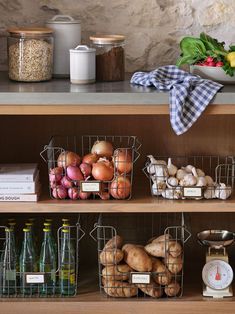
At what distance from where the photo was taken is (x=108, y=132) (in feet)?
10.2

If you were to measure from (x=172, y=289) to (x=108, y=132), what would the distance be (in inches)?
26.2

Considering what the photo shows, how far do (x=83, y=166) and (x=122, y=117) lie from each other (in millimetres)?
367

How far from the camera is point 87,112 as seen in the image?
2629mm


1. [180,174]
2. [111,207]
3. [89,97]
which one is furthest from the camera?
[180,174]

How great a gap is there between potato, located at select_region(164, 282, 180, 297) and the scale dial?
110mm

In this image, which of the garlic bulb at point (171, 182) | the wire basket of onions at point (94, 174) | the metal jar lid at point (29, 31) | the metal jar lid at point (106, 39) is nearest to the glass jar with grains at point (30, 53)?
the metal jar lid at point (29, 31)

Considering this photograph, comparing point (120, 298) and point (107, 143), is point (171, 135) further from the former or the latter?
point (120, 298)

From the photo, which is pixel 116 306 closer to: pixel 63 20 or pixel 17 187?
pixel 17 187

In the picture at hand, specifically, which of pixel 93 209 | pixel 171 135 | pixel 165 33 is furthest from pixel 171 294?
pixel 165 33

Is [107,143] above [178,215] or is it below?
above

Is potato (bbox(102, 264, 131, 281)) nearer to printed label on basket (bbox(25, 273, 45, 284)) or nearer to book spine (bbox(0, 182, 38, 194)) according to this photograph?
printed label on basket (bbox(25, 273, 45, 284))

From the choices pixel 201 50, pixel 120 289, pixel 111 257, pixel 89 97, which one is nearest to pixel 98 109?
pixel 89 97

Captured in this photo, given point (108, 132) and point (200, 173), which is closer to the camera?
point (200, 173)

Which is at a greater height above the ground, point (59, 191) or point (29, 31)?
point (29, 31)
